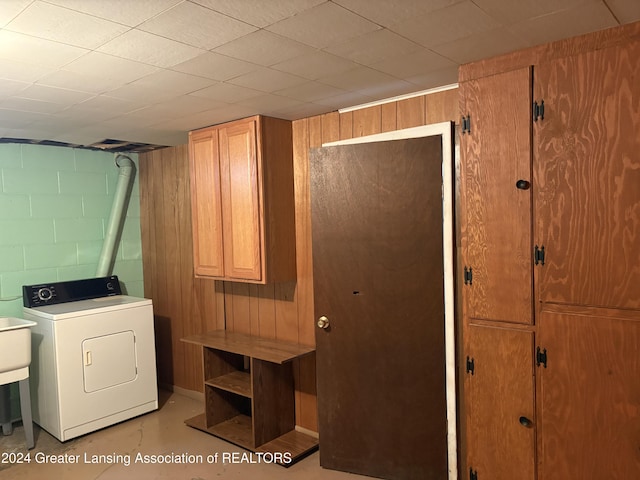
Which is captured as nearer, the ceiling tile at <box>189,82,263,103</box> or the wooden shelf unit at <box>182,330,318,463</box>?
the ceiling tile at <box>189,82,263,103</box>

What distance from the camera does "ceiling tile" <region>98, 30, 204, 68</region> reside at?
5.48 ft

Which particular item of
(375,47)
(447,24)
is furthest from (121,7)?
(447,24)

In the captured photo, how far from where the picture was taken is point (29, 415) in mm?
3166

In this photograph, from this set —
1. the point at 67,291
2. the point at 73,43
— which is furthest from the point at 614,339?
the point at 67,291

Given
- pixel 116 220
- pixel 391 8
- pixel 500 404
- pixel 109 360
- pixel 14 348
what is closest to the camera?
pixel 391 8

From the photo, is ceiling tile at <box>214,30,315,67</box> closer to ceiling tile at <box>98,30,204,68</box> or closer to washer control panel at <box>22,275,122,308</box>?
ceiling tile at <box>98,30,204,68</box>

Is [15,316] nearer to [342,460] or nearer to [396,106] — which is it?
[342,460]

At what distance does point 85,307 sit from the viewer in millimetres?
3490

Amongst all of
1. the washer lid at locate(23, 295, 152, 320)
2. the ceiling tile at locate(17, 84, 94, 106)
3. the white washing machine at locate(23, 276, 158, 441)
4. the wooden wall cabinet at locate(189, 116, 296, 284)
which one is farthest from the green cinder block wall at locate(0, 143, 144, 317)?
the ceiling tile at locate(17, 84, 94, 106)

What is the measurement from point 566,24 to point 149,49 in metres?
1.51

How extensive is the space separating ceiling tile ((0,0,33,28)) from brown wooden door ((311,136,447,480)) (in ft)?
5.43

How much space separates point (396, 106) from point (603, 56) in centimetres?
109

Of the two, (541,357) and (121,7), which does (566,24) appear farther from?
(121,7)

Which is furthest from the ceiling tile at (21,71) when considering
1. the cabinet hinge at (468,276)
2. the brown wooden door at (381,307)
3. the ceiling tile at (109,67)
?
the cabinet hinge at (468,276)
